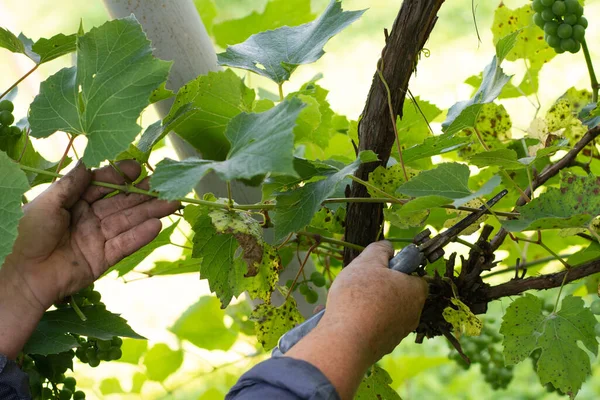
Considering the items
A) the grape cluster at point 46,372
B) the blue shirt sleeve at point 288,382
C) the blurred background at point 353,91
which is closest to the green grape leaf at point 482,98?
the blue shirt sleeve at point 288,382

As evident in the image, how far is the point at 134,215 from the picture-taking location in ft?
2.15

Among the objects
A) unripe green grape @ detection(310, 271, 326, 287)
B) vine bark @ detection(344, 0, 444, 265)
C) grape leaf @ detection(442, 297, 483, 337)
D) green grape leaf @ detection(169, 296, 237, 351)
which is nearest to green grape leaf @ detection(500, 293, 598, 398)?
grape leaf @ detection(442, 297, 483, 337)

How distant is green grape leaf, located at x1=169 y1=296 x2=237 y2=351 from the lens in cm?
100

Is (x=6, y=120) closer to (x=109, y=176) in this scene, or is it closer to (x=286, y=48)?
(x=109, y=176)

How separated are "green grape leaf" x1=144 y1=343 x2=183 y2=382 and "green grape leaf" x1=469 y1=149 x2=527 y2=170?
59 centimetres

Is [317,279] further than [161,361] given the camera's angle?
No

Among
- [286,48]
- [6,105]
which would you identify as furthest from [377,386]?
[6,105]

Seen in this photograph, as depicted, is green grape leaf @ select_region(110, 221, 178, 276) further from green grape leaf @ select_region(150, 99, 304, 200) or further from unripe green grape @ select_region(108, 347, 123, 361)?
green grape leaf @ select_region(150, 99, 304, 200)

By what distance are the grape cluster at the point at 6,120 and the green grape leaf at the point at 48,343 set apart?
19 centimetres

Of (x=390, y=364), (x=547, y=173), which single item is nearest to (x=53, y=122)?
(x=547, y=173)

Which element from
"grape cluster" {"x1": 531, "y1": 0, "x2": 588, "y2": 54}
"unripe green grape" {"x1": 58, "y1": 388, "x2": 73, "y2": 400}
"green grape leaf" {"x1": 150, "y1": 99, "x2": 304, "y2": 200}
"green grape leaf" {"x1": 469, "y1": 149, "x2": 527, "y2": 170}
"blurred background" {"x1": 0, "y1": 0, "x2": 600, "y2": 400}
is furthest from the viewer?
"blurred background" {"x1": 0, "y1": 0, "x2": 600, "y2": 400}

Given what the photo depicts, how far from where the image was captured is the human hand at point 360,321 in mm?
536

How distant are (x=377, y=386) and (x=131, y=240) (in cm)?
27

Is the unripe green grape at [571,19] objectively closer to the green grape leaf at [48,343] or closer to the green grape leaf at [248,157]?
the green grape leaf at [248,157]
